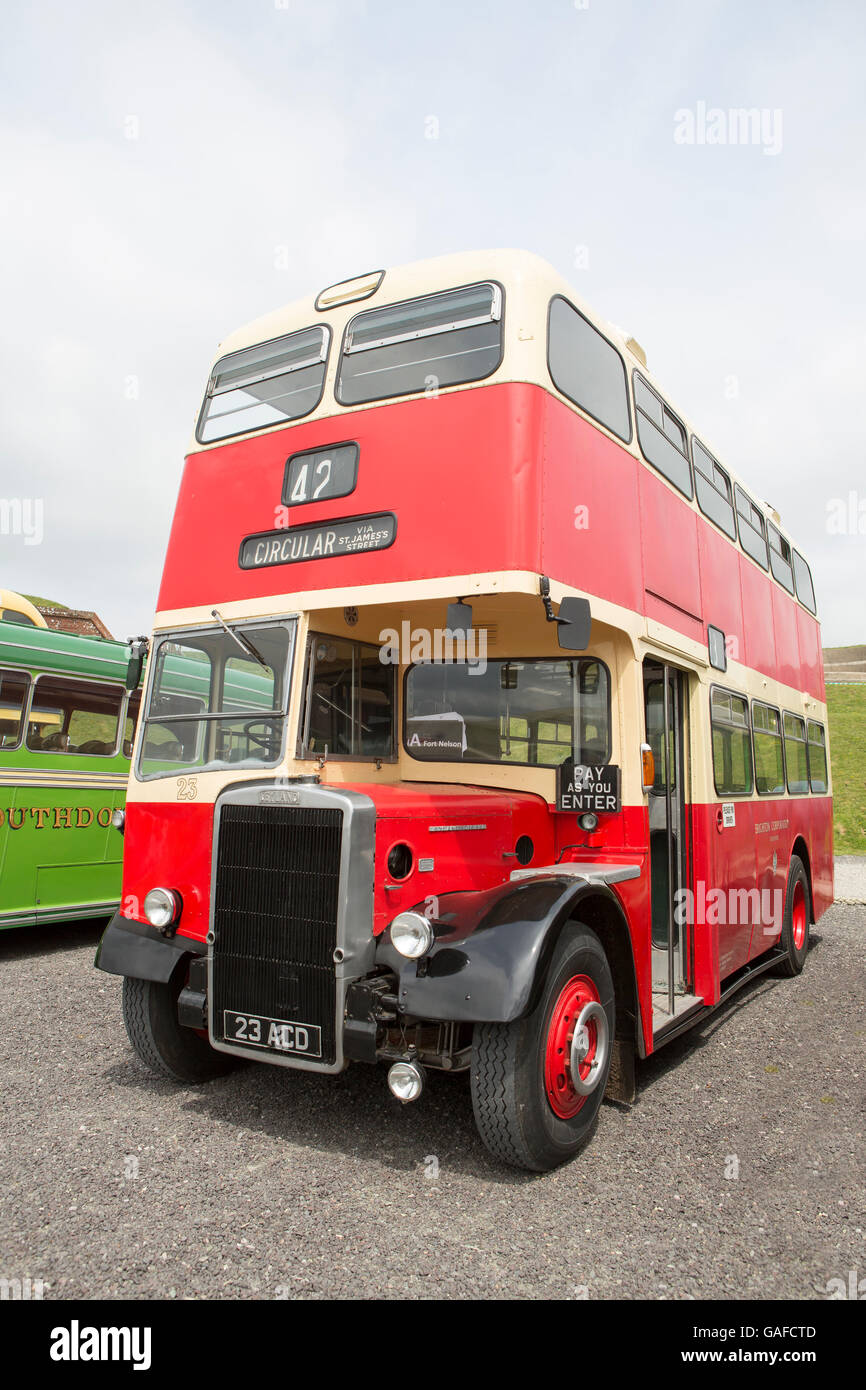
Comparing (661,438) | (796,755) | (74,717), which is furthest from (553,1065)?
(74,717)

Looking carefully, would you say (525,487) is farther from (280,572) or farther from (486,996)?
(486,996)

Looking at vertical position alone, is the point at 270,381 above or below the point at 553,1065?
above

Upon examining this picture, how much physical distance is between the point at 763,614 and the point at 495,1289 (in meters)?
6.21

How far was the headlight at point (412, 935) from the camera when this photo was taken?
3.58 meters

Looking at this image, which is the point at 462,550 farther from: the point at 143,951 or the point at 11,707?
the point at 11,707

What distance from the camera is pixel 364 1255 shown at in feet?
10.2

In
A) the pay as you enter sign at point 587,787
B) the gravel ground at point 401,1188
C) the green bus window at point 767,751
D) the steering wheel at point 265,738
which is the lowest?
the gravel ground at point 401,1188

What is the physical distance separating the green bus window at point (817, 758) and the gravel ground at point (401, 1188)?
4342 millimetres

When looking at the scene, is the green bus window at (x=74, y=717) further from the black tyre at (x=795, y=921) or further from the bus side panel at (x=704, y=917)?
the black tyre at (x=795, y=921)

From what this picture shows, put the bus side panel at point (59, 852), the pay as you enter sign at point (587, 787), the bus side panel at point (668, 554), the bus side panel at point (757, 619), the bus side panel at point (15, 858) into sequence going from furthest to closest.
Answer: the bus side panel at point (59, 852) → the bus side panel at point (15, 858) → the bus side panel at point (757, 619) → the bus side panel at point (668, 554) → the pay as you enter sign at point (587, 787)

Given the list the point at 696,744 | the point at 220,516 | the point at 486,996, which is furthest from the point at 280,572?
the point at 696,744

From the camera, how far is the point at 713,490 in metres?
6.86

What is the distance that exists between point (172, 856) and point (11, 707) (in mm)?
4444

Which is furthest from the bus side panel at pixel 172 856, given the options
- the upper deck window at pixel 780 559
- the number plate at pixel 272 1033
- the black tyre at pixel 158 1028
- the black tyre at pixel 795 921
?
the upper deck window at pixel 780 559
